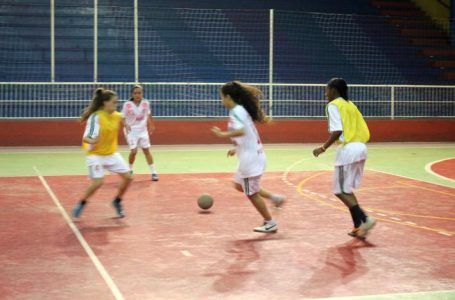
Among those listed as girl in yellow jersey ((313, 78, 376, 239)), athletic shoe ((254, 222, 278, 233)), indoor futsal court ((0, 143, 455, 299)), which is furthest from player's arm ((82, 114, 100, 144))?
girl in yellow jersey ((313, 78, 376, 239))

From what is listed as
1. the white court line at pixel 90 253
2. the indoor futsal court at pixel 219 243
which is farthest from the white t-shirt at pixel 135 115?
the white court line at pixel 90 253

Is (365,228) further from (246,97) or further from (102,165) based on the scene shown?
(102,165)

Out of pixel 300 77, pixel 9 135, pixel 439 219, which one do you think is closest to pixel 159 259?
pixel 439 219

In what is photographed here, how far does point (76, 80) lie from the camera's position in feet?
73.3

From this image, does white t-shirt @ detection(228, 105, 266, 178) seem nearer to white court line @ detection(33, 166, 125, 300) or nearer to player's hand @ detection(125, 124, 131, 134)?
white court line @ detection(33, 166, 125, 300)

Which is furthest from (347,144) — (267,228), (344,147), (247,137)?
(267,228)

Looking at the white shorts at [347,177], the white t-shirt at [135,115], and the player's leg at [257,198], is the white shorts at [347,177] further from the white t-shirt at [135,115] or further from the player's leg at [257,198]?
the white t-shirt at [135,115]

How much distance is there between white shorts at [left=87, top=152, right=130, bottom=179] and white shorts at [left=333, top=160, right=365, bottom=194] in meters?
2.88

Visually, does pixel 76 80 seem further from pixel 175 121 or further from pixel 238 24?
pixel 238 24

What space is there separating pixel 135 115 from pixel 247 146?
5.83 meters

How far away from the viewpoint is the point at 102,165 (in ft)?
30.4

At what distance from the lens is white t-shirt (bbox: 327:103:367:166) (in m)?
7.86

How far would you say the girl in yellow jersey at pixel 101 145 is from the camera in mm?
9156

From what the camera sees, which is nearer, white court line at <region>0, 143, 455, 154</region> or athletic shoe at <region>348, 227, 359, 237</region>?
athletic shoe at <region>348, 227, 359, 237</region>
